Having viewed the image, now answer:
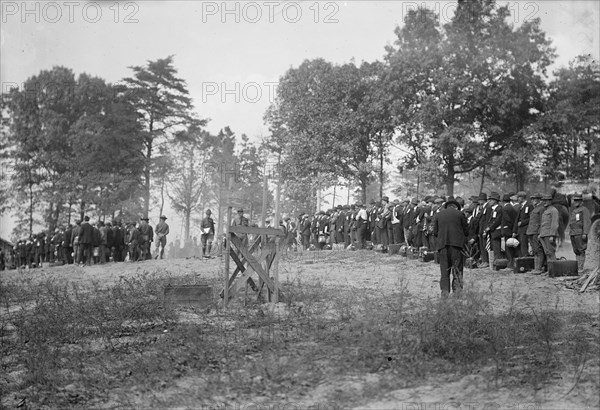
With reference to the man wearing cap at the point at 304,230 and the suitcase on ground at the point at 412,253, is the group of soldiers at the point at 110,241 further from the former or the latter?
the suitcase on ground at the point at 412,253

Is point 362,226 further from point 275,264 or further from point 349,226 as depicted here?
point 275,264

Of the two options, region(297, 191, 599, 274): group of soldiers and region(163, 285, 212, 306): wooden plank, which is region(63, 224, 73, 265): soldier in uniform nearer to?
region(297, 191, 599, 274): group of soldiers

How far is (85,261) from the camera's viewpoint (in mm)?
26875

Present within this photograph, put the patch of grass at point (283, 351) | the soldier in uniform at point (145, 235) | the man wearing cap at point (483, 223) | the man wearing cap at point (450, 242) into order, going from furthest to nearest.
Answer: the soldier in uniform at point (145, 235)
the man wearing cap at point (483, 223)
the man wearing cap at point (450, 242)
the patch of grass at point (283, 351)

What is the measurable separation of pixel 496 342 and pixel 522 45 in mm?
27542

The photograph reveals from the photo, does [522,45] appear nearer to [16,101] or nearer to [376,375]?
[376,375]

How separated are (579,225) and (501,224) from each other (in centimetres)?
208

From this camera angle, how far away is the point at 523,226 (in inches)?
596

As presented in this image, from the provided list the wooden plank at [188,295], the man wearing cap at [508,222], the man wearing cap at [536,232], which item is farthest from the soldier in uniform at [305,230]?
the wooden plank at [188,295]

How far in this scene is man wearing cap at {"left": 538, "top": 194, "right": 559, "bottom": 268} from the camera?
45.2ft

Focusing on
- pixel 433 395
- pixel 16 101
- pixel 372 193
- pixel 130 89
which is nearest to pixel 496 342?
pixel 433 395

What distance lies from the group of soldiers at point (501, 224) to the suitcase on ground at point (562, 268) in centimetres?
51

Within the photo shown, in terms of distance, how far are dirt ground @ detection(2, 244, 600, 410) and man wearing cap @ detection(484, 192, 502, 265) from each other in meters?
0.60

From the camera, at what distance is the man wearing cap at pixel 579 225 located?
13.8m
